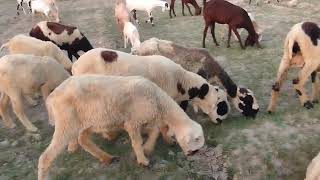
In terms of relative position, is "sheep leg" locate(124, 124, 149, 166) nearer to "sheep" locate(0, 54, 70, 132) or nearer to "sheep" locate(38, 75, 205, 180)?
"sheep" locate(38, 75, 205, 180)

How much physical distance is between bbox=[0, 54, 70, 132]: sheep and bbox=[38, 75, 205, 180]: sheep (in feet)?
6.73

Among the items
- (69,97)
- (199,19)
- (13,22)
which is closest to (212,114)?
(69,97)

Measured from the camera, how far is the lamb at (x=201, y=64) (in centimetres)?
918

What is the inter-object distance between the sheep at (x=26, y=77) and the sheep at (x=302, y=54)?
4.57 metres

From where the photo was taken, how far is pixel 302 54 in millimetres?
8852

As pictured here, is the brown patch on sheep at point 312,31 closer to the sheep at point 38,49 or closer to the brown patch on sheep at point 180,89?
the brown patch on sheep at point 180,89

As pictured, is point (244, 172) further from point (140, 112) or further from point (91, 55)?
point (91, 55)

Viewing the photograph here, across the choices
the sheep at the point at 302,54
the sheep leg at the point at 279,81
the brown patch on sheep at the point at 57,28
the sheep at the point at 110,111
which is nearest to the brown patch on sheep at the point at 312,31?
the sheep at the point at 302,54

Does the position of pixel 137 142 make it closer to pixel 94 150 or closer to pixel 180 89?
pixel 94 150

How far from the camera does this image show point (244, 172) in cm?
739

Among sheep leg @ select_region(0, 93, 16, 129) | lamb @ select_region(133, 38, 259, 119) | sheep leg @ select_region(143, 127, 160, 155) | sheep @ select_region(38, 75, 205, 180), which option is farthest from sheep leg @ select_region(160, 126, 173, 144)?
sheep leg @ select_region(0, 93, 16, 129)

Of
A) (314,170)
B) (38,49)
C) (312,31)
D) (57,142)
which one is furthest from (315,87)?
(38,49)

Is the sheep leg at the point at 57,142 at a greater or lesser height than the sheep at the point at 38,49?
lesser

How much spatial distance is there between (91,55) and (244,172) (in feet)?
11.8
